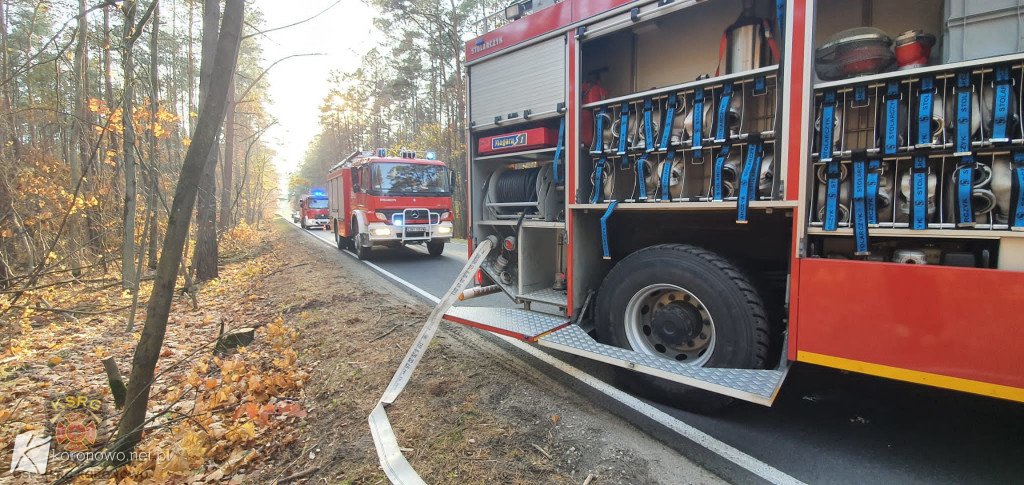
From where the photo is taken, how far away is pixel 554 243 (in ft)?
14.7

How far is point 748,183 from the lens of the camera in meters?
2.71

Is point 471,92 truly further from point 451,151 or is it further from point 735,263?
point 451,151

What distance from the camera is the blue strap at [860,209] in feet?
7.73

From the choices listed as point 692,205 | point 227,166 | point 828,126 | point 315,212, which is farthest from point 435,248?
point 315,212

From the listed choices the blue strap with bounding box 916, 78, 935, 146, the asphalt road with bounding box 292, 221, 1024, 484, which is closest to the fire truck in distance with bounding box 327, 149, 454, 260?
the asphalt road with bounding box 292, 221, 1024, 484

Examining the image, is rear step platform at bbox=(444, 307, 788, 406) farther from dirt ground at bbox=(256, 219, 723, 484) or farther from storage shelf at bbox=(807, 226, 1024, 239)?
storage shelf at bbox=(807, 226, 1024, 239)

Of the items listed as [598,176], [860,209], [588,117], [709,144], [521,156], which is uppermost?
[588,117]

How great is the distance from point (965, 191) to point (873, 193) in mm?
344

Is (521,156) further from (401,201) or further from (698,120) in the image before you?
(401,201)

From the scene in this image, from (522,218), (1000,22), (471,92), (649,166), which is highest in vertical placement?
(471,92)

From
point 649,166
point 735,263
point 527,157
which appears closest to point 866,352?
point 735,263

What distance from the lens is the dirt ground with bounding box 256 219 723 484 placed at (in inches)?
95.1

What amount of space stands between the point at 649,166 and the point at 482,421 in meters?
2.17

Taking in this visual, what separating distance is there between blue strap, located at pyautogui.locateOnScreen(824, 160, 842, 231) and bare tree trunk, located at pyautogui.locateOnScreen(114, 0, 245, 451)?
154 inches
